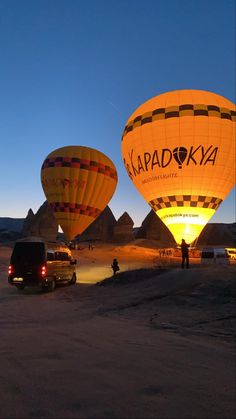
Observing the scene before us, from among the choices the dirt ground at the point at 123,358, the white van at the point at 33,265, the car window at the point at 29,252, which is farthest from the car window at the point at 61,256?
the dirt ground at the point at 123,358

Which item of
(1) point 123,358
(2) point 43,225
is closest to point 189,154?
(1) point 123,358

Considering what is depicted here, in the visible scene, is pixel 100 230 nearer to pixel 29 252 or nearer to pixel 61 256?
pixel 61 256

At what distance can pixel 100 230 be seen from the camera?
89.0 metres

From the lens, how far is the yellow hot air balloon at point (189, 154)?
86.1 feet

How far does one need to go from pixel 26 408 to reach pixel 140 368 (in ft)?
6.00

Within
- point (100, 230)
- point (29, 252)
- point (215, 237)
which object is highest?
point (100, 230)

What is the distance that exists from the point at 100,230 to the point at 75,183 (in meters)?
50.1

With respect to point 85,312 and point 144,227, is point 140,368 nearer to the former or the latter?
point 85,312

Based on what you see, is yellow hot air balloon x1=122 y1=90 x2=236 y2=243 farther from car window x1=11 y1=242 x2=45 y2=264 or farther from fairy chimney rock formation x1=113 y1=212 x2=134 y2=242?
fairy chimney rock formation x1=113 y1=212 x2=134 y2=242

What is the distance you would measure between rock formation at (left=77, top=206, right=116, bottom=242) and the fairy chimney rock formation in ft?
9.77

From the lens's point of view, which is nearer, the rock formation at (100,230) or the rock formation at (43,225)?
the rock formation at (100,230)

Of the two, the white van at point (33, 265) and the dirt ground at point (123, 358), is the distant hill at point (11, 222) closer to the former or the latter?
the white van at point (33, 265)

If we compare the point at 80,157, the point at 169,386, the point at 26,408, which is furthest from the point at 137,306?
the point at 80,157

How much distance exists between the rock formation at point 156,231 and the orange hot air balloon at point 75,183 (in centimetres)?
3607
